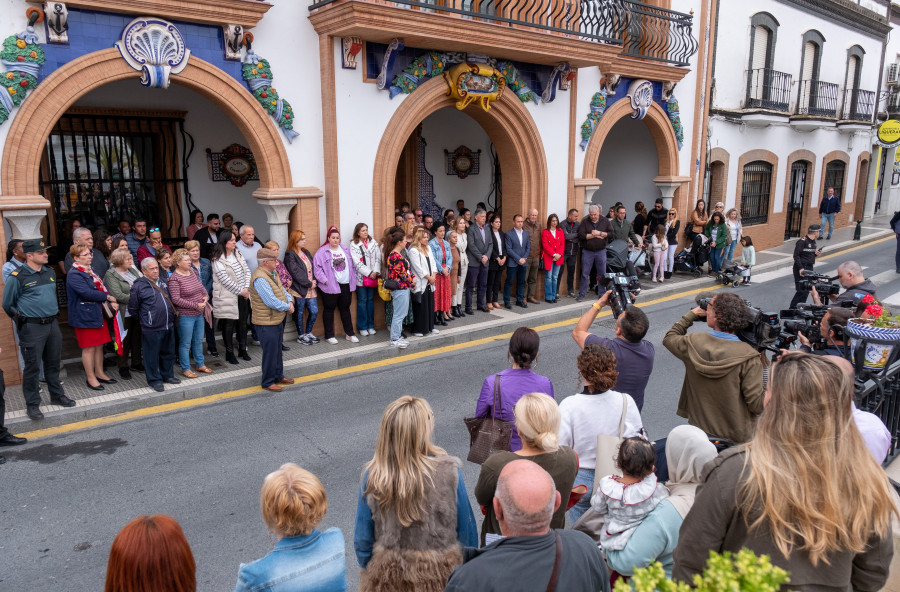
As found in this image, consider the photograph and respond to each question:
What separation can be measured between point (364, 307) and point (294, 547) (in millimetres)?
7574

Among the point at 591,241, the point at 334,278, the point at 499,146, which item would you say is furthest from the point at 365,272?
the point at 591,241

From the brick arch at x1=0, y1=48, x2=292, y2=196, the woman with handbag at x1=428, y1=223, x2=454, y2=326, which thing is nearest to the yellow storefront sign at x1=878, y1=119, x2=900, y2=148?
the woman with handbag at x1=428, y1=223, x2=454, y2=326

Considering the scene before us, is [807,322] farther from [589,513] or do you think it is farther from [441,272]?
[441,272]

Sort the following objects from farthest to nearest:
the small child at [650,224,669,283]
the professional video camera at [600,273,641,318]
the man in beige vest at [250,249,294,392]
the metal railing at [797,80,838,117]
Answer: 1. the metal railing at [797,80,838,117]
2. the small child at [650,224,669,283]
3. the man in beige vest at [250,249,294,392]
4. the professional video camera at [600,273,641,318]

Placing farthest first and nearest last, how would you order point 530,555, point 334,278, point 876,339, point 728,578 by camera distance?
point 334,278 < point 876,339 < point 530,555 < point 728,578

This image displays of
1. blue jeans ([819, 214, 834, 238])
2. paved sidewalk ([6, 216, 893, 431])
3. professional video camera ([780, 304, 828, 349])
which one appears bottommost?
paved sidewalk ([6, 216, 893, 431])

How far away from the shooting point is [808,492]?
2340 millimetres

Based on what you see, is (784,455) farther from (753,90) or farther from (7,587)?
(753,90)

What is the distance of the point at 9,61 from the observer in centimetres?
727

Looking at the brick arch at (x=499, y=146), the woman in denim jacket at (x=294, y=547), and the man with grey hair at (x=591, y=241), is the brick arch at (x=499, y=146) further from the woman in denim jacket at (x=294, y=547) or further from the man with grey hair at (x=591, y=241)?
the woman in denim jacket at (x=294, y=547)

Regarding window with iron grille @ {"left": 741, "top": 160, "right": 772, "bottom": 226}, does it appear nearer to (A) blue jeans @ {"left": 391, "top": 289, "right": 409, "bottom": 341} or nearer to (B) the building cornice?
(B) the building cornice

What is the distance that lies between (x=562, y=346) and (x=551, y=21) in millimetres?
6030

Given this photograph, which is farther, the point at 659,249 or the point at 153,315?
the point at 659,249

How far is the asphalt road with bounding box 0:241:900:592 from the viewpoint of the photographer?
4.93 metres
